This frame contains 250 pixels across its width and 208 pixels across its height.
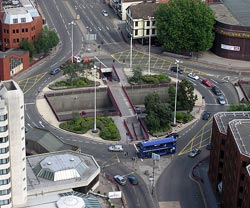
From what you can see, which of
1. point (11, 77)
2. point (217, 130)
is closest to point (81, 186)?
point (217, 130)

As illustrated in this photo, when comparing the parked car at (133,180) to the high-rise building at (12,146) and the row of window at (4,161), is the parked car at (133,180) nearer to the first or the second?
the high-rise building at (12,146)

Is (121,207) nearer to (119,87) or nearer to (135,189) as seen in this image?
(135,189)

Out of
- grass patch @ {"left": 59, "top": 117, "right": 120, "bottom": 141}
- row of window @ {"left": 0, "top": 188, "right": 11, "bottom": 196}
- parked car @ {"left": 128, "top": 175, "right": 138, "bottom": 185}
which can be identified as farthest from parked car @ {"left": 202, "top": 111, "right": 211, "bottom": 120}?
row of window @ {"left": 0, "top": 188, "right": 11, "bottom": 196}

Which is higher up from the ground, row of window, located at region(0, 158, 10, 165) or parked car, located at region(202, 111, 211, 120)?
row of window, located at region(0, 158, 10, 165)

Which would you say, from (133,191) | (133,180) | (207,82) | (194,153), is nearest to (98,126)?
(194,153)

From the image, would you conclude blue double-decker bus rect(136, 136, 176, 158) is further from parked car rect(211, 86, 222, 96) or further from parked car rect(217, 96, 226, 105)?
parked car rect(211, 86, 222, 96)

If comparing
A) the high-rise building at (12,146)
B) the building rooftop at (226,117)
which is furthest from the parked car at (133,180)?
the high-rise building at (12,146)
